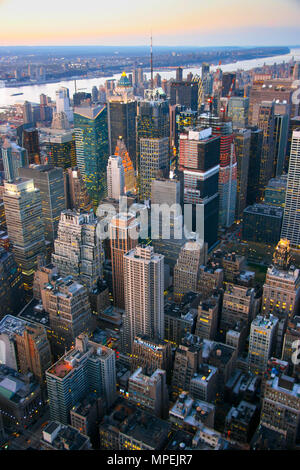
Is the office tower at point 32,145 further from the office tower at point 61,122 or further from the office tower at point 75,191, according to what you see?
the office tower at point 61,122

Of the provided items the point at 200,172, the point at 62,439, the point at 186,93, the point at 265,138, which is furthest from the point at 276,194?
the point at 186,93

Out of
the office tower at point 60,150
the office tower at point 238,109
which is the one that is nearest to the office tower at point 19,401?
the office tower at point 60,150

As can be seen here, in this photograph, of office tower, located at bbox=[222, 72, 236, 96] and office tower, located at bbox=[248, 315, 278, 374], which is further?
office tower, located at bbox=[222, 72, 236, 96]

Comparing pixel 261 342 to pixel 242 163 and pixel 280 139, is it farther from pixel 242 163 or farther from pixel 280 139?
pixel 280 139

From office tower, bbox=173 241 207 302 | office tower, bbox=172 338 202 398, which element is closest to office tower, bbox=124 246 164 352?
office tower, bbox=172 338 202 398

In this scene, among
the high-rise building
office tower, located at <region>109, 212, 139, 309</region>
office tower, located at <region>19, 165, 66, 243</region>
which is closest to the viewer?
office tower, located at <region>109, 212, 139, 309</region>

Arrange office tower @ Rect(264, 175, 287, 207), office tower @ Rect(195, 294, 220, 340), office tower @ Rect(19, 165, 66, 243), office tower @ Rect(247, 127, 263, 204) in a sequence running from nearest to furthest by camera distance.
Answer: office tower @ Rect(195, 294, 220, 340) < office tower @ Rect(19, 165, 66, 243) < office tower @ Rect(264, 175, 287, 207) < office tower @ Rect(247, 127, 263, 204)

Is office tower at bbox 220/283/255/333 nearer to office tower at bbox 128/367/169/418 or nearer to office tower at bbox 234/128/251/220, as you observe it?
office tower at bbox 128/367/169/418
